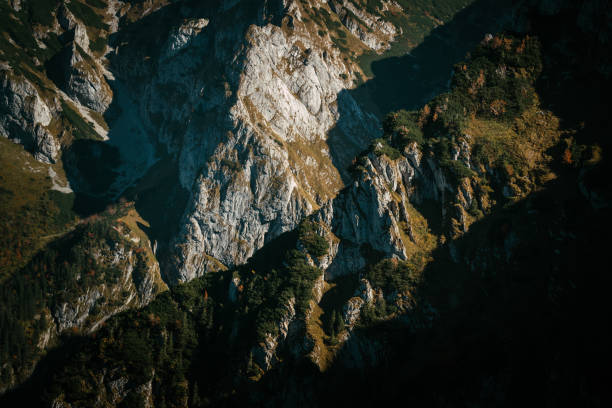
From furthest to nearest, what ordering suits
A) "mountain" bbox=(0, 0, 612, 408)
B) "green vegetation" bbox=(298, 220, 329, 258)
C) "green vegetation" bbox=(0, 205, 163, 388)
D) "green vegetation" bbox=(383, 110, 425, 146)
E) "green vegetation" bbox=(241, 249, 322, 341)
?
"green vegetation" bbox=(0, 205, 163, 388), "green vegetation" bbox=(383, 110, 425, 146), "green vegetation" bbox=(298, 220, 329, 258), "green vegetation" bbox=(241, 249, 322, 341), "mountain" bbox=(0, 0, 612, 408)

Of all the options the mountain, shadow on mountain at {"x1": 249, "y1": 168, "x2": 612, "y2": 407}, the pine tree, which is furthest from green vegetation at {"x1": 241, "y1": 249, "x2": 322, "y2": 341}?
shadow on mountain at {"x1": 249, "y1": 168, "x2": 612, "y2": 407}

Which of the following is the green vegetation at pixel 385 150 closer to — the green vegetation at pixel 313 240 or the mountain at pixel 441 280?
the mountain at pixel 441 280

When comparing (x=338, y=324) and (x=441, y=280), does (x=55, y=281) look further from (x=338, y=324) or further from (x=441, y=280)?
(x=441, y=280)

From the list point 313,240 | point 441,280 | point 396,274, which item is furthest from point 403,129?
point 441,280

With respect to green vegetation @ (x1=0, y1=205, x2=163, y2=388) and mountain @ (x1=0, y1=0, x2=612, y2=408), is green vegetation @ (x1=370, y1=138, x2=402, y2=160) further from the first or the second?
green vegetation @ (x1=0, y1=205, x2=163, y2=388)

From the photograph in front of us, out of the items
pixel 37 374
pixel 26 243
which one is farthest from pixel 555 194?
pixel 26 243

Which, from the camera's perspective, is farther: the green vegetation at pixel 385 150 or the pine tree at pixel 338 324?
the green vegetation at pixel 385 150

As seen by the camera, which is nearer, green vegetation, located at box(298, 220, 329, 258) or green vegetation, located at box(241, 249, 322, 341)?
green vegetation, located at box(241, 249, 322, 341)

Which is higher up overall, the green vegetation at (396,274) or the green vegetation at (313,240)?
the green vegetation at (313,240)

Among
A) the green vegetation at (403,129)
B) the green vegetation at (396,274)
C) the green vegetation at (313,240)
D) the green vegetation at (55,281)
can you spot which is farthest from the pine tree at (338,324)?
the green vegetation at (55,281)

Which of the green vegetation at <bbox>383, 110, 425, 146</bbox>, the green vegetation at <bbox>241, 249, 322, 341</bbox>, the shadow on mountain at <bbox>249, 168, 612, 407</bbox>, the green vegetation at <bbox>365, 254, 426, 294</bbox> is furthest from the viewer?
the green vegetation at <bbox>383, 110, 425, 146</bbox>

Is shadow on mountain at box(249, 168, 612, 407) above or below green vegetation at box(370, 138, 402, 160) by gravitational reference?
below

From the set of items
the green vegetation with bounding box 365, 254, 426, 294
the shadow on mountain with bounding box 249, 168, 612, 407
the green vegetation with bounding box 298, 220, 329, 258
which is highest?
the green vegetation with bounding box 298, 220, 329, 258
